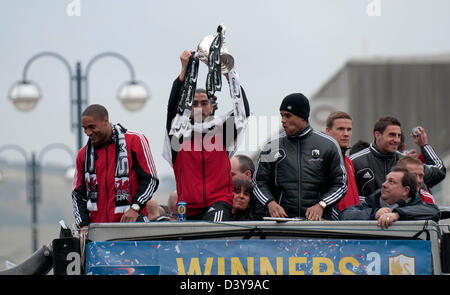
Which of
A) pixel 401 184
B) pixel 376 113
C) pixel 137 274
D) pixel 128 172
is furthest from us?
pixel 376 113

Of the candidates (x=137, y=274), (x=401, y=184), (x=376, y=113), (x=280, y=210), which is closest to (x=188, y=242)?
(x=137, y=274)

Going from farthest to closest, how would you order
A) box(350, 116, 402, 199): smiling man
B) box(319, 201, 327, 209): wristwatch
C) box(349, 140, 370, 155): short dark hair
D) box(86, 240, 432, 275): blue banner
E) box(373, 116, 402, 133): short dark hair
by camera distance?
1. box(349, 140, 370, 155): short dark hair
2. box(373, 116, 402, 133): short dark hair
3. box(350, 116, 402, 199): smiling man
4. box(319, 201, 327, 209): wristwatch
5. box(86, 240, 432, 275): blue banner

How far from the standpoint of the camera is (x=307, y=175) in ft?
26.5

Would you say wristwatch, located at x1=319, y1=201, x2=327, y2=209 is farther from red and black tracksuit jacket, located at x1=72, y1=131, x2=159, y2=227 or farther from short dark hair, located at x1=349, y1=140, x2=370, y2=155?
short dark hair, located at x1=349, y1=140, x2=370, y2=155

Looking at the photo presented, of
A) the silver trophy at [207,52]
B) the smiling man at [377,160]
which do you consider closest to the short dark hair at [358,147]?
the smiling man at [377,160]

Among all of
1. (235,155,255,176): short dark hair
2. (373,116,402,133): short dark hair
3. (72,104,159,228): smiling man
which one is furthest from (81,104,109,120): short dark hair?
(373,116,402,133): short dark hair

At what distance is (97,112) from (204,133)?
89cm

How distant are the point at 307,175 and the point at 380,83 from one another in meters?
40.4

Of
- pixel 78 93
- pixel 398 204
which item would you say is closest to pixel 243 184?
pixel 398 204

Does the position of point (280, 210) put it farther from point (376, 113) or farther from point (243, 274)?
point (376, 113)

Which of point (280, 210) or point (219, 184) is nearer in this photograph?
point (280, 210)

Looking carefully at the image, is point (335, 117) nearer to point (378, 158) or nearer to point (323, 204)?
point (378, 158)

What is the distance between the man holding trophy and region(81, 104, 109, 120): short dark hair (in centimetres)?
51

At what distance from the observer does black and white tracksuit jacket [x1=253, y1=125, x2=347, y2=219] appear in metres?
8.05
